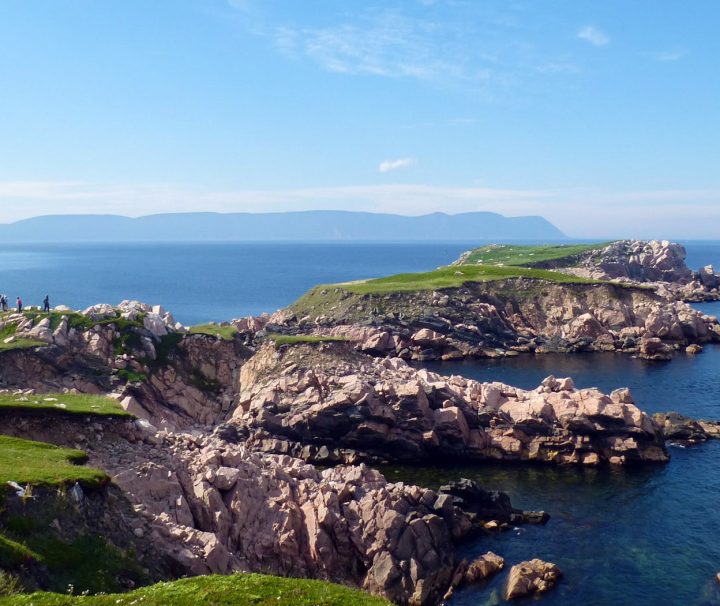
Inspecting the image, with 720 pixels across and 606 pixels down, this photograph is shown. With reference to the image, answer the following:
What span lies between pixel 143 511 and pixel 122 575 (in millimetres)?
4718

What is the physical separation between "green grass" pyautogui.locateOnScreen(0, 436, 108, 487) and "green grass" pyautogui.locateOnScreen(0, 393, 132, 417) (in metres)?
4.69

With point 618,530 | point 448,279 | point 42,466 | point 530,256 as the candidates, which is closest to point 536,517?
point 618,530

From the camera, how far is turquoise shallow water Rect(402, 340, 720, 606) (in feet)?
99.0

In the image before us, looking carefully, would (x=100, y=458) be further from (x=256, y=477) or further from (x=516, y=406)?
(x=516, y=406)

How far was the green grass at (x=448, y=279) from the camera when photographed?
103 metres

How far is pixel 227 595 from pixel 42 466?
9697 mm

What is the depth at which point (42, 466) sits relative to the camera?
2338cm

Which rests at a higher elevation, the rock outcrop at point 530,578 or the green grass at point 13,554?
the green grass at point 13,554

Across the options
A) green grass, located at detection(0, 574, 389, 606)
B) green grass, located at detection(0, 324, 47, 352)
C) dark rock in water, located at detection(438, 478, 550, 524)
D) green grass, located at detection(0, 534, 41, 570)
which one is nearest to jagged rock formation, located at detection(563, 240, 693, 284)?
dark rock in water, located at detection(438, 478, 550, 524)

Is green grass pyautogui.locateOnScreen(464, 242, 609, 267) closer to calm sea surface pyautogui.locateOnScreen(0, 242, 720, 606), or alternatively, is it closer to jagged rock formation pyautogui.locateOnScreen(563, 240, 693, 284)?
jagged rock formation pyautogui.locateOnScreen(563, 240, 693, 284)

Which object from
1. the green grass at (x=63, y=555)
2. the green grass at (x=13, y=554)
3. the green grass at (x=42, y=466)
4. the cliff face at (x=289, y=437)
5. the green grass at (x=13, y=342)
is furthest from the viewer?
the green grass at (x=13, y=342)

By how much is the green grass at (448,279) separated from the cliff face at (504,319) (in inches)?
64.4

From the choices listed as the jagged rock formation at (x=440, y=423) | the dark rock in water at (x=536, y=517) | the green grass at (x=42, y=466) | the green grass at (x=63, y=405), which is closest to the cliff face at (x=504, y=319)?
the jagged rock formation at (x=440, y=423)

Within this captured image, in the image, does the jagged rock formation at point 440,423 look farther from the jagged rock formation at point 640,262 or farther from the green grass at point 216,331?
the jagged rock formation at point 640,262
